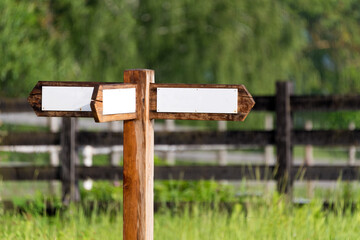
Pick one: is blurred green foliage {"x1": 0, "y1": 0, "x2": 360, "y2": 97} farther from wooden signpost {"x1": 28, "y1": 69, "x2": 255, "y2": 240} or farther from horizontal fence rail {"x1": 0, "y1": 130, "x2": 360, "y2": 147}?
wooden signpost {"x1": 28, "y1": 69, "x2": 255, "y2": 240}

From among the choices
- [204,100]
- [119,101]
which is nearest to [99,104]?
[119,101]

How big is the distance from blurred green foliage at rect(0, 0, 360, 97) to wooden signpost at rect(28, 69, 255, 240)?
8.35 m

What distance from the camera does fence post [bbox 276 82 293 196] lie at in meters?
7.64

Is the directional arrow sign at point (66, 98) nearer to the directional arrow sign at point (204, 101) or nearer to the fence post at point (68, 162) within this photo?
the directional arrow sign at point (204, 101)

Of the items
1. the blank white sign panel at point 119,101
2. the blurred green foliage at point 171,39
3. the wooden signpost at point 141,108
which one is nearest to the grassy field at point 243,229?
the wooden signpost at point 141,108

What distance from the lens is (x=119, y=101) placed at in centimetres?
380

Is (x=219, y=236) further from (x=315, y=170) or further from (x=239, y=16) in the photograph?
(x=239, y=16)

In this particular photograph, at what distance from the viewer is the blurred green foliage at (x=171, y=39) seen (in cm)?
1505

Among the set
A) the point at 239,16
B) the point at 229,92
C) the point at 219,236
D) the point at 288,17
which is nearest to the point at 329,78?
the point at 288,17

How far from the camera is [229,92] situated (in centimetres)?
390

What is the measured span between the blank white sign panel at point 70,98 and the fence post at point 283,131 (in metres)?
4.10

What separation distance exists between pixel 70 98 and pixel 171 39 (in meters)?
13.4

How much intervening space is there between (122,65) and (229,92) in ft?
38.6

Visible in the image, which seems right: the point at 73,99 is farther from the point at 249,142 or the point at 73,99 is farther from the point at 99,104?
the point at 249,142
